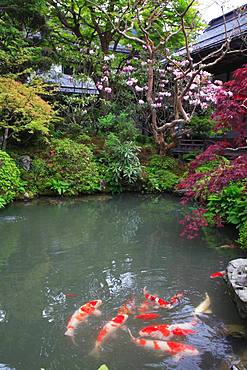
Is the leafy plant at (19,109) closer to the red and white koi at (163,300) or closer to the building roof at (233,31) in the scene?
the building roof at (233,31)

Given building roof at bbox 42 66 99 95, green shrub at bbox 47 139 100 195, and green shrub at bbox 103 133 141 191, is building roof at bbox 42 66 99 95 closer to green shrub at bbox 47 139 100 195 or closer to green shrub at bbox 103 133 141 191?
green shrub at bbox 47 139 100 195

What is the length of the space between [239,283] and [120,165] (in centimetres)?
828

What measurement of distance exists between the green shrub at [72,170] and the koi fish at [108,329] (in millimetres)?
7305

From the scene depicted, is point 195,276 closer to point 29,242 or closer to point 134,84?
point 29,242

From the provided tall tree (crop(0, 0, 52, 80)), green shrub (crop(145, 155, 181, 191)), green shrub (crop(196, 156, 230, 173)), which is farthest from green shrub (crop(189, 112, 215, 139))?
tall tree (crop(0, 0, 52, 80))

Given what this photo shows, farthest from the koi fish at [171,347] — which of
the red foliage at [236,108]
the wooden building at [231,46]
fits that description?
the wooden building at [231,46]

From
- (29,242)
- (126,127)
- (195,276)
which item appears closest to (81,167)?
(126,127)

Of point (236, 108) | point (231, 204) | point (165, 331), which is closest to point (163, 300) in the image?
point (165, 331)

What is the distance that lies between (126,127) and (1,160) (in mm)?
5350

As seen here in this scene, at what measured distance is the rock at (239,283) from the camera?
400cm

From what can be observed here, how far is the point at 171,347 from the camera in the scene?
3.66 metres

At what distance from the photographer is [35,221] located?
338 inches

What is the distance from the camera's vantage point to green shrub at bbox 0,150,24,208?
32.2 ft

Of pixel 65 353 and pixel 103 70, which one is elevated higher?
pixel 103 70
